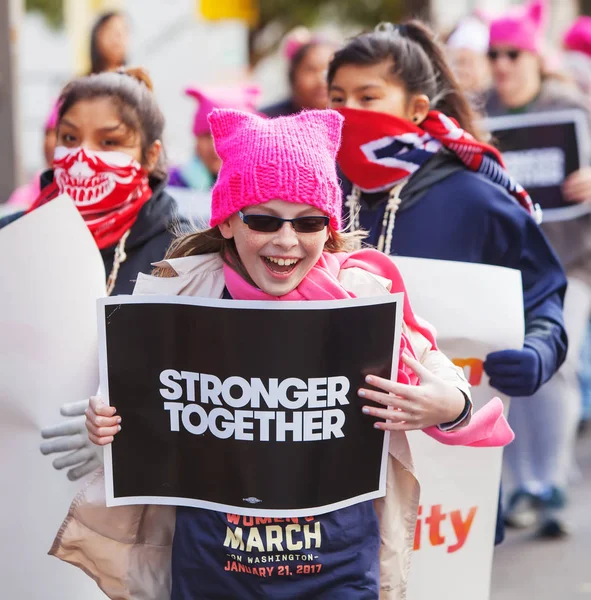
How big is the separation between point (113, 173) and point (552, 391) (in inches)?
112

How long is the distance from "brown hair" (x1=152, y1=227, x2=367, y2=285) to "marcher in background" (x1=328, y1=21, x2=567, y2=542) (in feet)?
2.17

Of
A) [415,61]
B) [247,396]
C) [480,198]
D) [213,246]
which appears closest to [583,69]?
[415,61]

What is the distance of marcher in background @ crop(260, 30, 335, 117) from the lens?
21.6 feet

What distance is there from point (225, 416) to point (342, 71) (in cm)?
145

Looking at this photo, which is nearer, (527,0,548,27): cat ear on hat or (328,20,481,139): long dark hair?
(328,20,481,139): long dark hair

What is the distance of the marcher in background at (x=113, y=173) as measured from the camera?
3.62 metres

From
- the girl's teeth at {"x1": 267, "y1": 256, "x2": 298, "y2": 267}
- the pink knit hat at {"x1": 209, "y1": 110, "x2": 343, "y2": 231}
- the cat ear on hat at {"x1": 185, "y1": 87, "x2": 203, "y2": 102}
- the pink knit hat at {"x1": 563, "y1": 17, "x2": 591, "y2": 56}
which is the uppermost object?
the pink knit hat at {"x1": 209, "y1": 110, "x2": 343, "y2": 231}

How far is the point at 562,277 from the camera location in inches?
144

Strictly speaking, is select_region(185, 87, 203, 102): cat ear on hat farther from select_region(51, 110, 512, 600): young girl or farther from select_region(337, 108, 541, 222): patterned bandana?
select_region(51, 110, 512, 600): young girl

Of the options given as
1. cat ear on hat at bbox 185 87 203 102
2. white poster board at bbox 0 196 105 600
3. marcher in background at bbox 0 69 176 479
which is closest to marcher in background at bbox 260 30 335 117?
cat ear on hat at bbox 185 87 203 102

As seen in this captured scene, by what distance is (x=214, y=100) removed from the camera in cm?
695

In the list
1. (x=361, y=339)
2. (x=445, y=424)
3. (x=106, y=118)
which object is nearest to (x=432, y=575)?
(x=445, y=424)

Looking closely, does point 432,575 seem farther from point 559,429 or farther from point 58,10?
point 58,10

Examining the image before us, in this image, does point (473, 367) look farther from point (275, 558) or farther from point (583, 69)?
point (583, 69)
